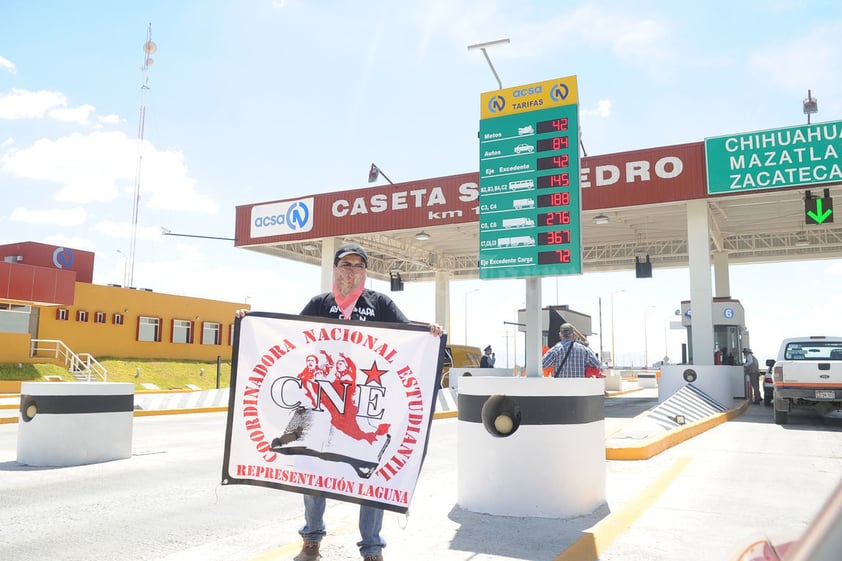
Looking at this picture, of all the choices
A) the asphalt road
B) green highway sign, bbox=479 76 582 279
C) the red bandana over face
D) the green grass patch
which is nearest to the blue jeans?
the asphalt road

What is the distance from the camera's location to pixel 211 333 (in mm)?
42438

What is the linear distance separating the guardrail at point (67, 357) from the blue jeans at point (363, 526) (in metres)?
29.2

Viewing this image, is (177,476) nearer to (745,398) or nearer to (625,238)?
(745,398)

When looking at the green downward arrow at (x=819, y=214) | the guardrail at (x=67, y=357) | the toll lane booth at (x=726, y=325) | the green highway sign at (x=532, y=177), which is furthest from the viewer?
the guardrail at (x=67, y=357)

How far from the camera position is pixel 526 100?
783 cm

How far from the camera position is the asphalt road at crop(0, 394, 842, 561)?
454 centimetres

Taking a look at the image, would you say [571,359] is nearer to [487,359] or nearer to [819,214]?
[819,214]

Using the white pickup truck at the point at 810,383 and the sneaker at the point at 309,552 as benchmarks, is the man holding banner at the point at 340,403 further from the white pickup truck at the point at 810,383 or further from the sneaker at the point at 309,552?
the white pickup truck at the point at 810,383

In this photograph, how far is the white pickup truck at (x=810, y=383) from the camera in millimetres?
12672

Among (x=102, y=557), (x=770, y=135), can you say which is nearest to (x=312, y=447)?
(x=102, y=557)

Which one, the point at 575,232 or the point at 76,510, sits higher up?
the point at 575,232

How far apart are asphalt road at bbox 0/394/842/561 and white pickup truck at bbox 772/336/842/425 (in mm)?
4066

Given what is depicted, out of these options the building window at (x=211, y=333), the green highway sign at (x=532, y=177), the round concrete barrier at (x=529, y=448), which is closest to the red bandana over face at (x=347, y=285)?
the round concrete barrier at (x=529, y=448)

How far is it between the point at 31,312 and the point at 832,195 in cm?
3377
